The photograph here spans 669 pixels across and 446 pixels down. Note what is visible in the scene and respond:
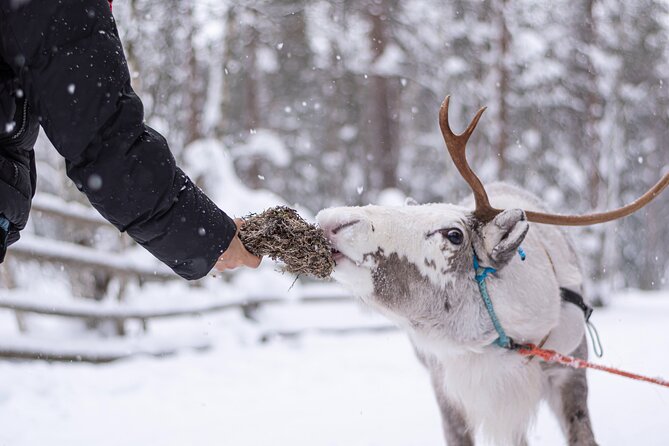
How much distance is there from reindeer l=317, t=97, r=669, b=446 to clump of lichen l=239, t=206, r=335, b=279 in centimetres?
13

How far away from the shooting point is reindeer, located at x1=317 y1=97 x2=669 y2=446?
241 centimetres

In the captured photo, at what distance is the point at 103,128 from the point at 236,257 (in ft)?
1.94

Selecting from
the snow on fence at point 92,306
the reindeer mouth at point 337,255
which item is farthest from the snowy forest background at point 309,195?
the reindeer mouth at point 337,255

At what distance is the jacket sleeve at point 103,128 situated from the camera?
1638mm

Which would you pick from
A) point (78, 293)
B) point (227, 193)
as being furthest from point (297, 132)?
point (78, 293)

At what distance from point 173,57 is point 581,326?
990 cm

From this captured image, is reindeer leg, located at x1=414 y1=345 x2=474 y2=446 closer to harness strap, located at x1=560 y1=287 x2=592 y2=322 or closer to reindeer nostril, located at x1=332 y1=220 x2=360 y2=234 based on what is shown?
harness strap, located at x1=560 y1=287 x2=592 y2=322

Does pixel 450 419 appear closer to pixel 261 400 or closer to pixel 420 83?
pixel 261 400

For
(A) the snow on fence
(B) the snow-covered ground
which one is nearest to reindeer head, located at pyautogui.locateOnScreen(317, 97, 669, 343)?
(B) the snow-covered ground

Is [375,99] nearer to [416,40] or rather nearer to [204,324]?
[416,40]

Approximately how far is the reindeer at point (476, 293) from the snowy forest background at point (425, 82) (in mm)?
4808

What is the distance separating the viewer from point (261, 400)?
4582mm

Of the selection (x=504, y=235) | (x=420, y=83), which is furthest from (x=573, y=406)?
(x=420, y=83)

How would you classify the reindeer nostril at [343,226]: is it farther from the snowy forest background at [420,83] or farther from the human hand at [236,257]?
the snowy forest background at [420,83]
